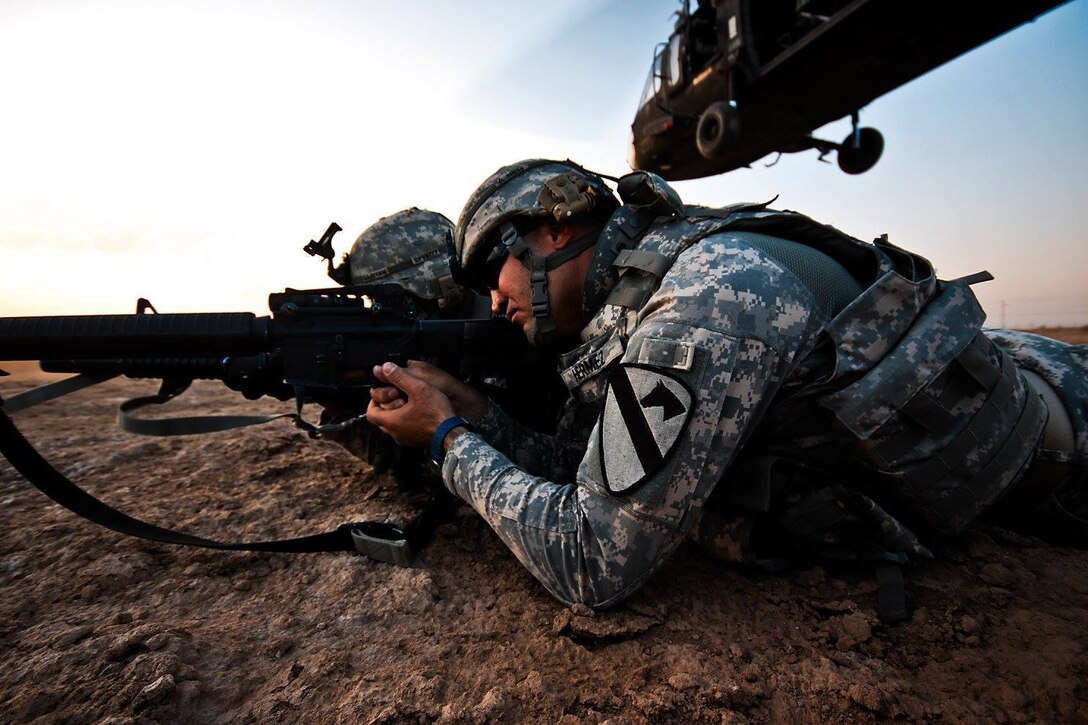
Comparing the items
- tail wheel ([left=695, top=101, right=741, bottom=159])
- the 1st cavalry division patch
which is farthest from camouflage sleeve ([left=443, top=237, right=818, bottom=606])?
tail wheel ([left=695, top=101, right=741, bottom=159])

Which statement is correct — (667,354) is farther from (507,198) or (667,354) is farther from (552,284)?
(507,198)

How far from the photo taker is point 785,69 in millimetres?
6656

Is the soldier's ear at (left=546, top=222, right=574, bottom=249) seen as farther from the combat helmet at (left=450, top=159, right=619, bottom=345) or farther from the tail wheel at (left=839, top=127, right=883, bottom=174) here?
the tail wheel at (left=839, top=127, right=883, bottom=174)

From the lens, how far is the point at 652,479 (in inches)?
65.7

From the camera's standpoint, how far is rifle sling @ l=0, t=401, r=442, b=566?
2225mm

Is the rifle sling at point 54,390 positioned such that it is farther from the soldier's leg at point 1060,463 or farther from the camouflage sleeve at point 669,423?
the soldier's leg at point 1060,463

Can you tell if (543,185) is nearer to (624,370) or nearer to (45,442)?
(624,370)

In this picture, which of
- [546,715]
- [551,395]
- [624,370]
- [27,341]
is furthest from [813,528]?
[27,341]

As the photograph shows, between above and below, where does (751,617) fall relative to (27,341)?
below

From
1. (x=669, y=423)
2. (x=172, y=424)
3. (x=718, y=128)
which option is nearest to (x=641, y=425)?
(x=669, y=423)

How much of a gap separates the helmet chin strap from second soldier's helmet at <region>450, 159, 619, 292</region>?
103mm

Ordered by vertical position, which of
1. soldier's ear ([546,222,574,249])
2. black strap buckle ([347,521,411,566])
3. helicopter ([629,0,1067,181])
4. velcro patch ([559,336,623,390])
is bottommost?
black strap buckle ([347,521,411,566])

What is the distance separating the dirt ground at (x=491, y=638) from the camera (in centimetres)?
147

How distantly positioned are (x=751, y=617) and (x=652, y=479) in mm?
665
